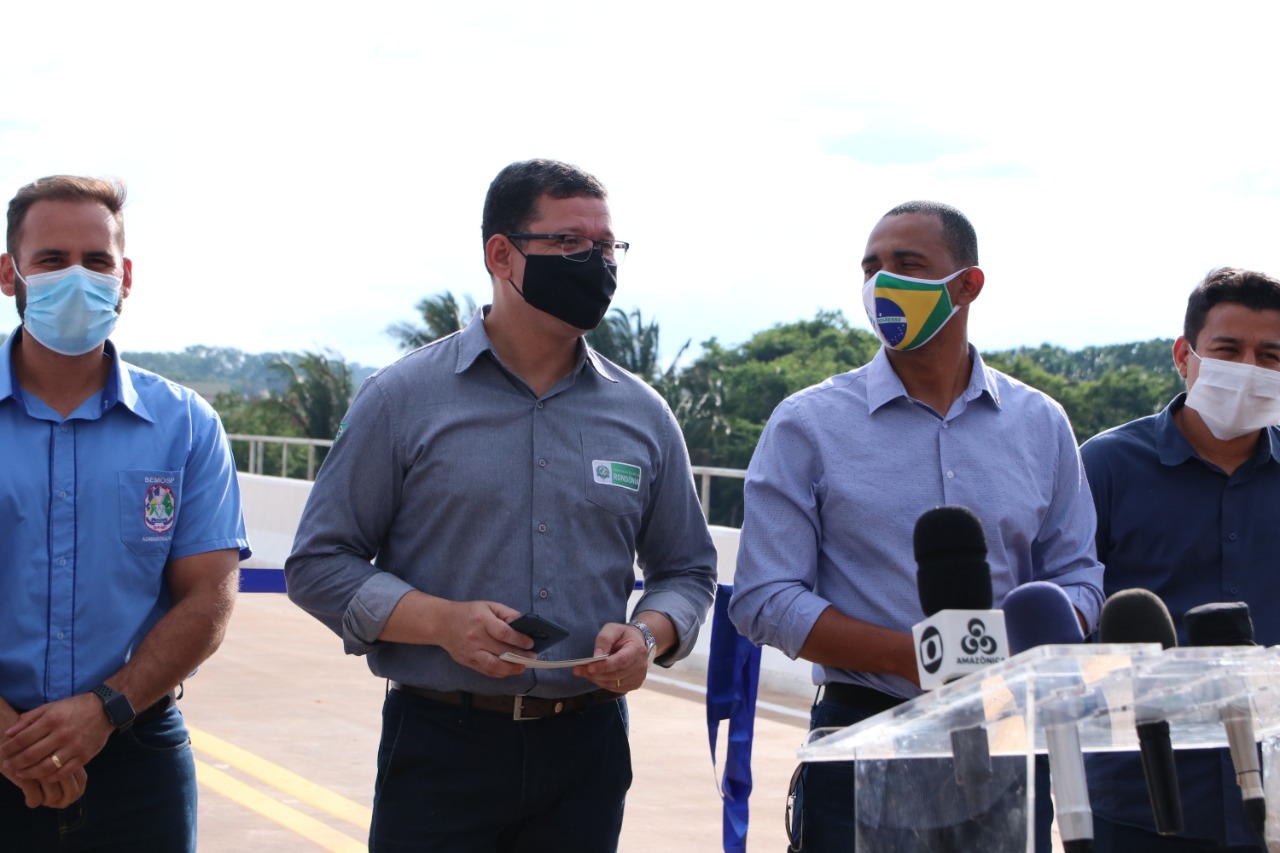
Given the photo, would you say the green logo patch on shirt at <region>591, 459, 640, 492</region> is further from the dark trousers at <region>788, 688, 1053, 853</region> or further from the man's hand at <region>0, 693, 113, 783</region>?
the man's hand at <region>0, 693, 113, 783</region>

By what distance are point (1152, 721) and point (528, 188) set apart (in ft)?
6.87

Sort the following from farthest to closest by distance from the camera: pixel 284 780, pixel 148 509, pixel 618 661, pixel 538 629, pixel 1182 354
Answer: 1. pixel 284 780
2. pixel 1182 354
3. pixel 148 509
4. pixel 618 661
5. pixel 538 629

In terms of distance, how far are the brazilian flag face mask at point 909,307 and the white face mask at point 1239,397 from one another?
908 millimetres

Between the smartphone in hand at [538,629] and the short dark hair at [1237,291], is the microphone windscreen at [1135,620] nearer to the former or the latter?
the smartphone in hand at [538,629]

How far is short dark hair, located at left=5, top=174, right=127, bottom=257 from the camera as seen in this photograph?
3465mm

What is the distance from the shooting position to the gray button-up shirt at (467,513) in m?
3.29

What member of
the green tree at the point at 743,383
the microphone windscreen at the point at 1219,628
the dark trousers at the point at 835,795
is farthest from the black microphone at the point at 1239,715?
the green tree at the point at 743,383

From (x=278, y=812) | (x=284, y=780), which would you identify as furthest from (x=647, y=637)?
(x=284, y=780)

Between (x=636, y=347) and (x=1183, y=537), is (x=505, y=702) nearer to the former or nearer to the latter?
(x=1183, y=537)

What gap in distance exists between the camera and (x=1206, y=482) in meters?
3.86

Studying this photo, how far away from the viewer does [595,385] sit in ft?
11.8

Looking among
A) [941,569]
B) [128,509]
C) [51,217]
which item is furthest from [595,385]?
[941,569]

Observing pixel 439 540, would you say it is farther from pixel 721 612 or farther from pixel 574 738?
pixel 721 612

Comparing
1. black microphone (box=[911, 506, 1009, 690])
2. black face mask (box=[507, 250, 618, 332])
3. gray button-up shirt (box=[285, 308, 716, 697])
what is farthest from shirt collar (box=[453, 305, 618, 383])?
black microphone (box=[911, 506, 1009, 690])
